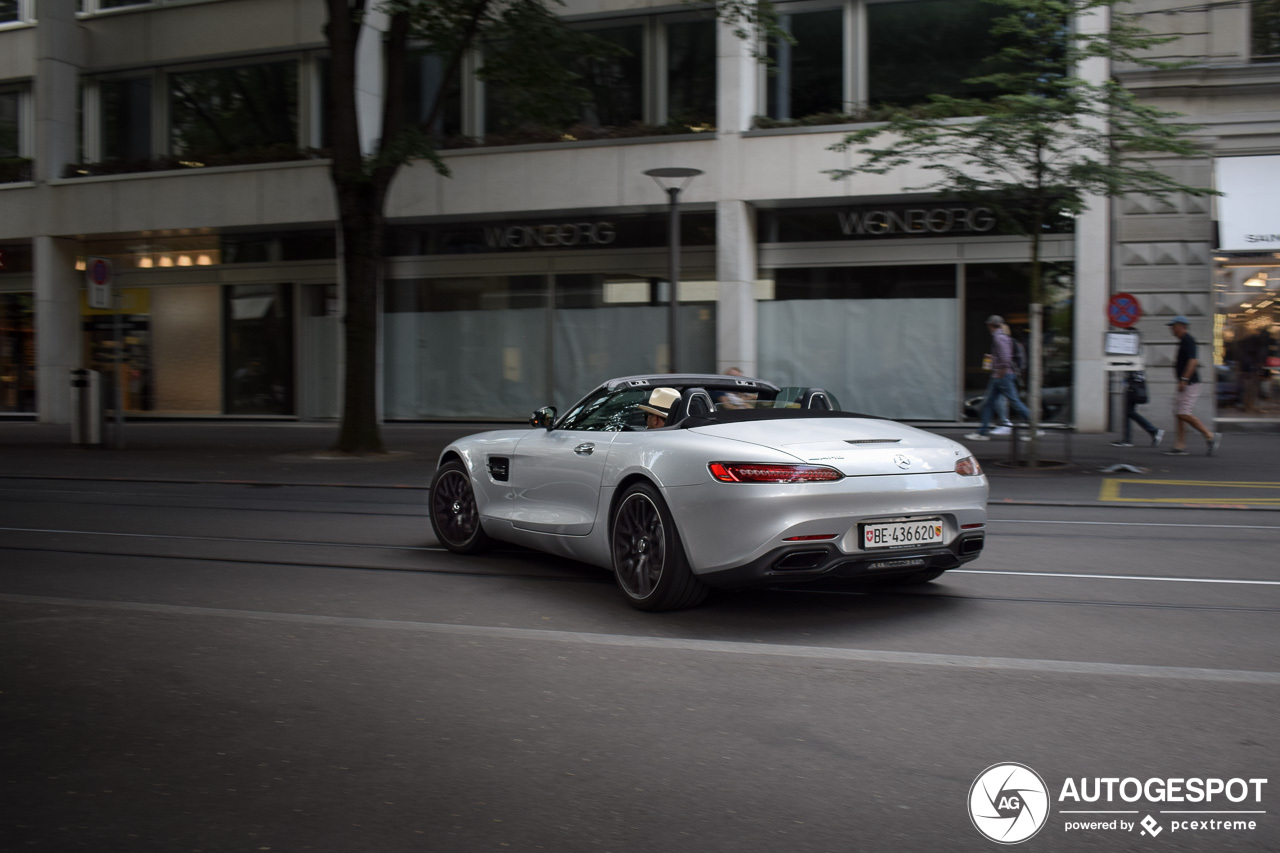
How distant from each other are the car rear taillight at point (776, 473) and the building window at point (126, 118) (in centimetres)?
2462

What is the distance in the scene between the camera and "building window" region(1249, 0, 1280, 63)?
20.0 metres

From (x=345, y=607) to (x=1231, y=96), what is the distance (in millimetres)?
19140

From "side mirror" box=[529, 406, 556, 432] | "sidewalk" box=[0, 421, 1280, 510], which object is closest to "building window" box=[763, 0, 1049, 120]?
"sidewalk" box=[0, 421, 1280, 510]

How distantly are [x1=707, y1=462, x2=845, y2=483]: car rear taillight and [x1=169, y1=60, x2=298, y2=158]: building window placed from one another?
2151 cm

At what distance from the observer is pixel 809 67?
71.1 feet

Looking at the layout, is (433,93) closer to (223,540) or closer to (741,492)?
(223,540)

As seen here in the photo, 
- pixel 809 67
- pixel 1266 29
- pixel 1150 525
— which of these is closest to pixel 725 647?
pixel 1150 525

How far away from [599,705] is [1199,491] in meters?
9.52

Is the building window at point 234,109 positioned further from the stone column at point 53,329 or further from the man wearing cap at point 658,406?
the man wearing cap at point 658,406

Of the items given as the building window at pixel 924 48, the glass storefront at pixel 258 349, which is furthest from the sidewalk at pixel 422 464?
the building window at pixel 924 48

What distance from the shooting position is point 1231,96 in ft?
66.3

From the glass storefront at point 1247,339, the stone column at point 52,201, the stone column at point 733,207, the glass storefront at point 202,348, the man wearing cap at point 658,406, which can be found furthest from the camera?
the stone column at point 52,201

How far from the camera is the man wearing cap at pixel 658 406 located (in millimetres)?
6641

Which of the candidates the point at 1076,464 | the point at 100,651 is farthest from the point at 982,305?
the point at 100,651
